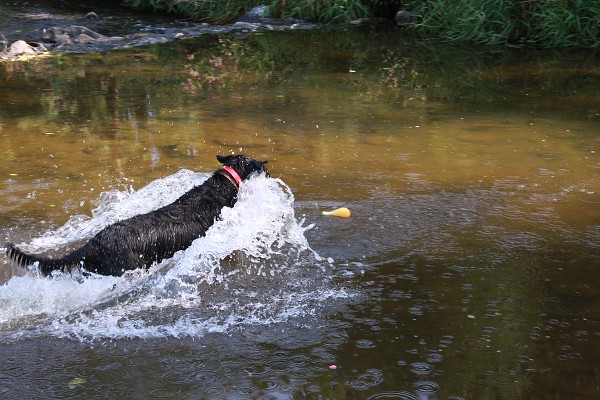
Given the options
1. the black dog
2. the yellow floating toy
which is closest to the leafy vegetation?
the yellow floating toy

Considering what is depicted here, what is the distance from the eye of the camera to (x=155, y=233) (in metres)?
5.41

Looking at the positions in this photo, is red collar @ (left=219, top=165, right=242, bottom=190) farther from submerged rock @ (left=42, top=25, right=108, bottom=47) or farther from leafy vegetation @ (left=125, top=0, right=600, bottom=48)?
submerged rock @ (left=42, top=25, right=108, bottom=47)

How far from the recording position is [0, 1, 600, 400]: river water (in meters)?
4.40

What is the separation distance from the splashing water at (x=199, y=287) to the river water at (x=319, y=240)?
0.05 feet

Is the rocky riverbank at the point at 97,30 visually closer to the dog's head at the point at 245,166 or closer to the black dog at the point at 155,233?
the dog's head at the point at 245,166

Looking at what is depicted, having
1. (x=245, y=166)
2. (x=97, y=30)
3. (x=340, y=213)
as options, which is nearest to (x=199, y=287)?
(x=245, y=166)

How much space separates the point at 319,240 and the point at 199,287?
3.86 feet

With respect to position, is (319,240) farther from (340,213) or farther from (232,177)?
(232,177)

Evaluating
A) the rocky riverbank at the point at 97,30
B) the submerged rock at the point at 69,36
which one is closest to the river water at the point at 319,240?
the rocky riverbank at the point at 97,30

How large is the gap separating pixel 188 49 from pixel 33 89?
4018mm

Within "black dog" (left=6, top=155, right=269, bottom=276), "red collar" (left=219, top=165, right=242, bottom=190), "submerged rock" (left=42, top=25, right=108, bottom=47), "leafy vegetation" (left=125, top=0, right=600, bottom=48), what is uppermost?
"leafy vegetation" (left=125, top=0, right=600, bottom=48)

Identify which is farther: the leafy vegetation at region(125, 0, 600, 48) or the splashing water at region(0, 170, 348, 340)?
the leafy vegetation at region(125, 0, 600, 48)

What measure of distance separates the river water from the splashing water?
0.05 ft

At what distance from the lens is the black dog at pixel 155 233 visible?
16.9 ft
